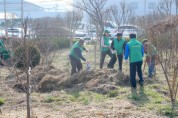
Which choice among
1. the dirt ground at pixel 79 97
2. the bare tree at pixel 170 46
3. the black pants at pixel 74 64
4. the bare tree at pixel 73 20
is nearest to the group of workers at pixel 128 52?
the black pants at pixel 74 64

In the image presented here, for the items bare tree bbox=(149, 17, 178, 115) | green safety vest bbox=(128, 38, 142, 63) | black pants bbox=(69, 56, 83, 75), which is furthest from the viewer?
black pants bbox=(69, 56, 83, 75)

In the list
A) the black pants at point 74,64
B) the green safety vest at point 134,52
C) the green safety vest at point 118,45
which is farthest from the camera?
the green safety vest at point 118,45

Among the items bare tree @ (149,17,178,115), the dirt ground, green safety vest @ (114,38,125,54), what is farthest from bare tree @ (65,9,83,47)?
bare tree @ (149,17,178,115)

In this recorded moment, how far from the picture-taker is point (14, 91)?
922 centimetres

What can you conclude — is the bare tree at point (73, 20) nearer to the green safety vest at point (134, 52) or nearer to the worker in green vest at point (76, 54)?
the worker in green vest at point (76, 54)

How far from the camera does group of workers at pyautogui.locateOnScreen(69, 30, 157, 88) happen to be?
9.01 meters

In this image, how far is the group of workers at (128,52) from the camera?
29.6 ft

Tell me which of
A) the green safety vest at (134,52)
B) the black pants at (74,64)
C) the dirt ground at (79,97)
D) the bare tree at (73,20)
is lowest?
the dirt ground at (79,97)

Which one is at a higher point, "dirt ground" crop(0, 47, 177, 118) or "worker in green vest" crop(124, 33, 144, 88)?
"worker in green vest" crop(124, 33, 144, 88)

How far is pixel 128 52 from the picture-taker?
358 inches

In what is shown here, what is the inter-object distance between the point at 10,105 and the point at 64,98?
1210 mm

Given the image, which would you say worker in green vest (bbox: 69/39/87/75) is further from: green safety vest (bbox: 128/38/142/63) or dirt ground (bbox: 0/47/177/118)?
green safety vest (bbox: 128/38/142/63)

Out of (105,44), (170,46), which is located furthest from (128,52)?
(105,44)

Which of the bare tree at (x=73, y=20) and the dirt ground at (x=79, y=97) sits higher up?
the bare tree at (x=73, y=20)
